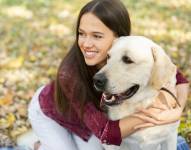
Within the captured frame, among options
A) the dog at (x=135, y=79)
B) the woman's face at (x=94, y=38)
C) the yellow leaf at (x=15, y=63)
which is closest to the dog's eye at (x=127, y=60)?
the dog at (x=135, y=79)

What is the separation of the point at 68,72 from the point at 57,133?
57 cm

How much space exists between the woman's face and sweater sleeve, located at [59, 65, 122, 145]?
0.20 metres

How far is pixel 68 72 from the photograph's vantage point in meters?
3.17

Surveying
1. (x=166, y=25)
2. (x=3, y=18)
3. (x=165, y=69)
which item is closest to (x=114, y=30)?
(x=165, y=69)

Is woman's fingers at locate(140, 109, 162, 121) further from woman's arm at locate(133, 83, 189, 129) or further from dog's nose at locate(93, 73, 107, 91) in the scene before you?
dog's nose at locate(93, 73, 107, 91)

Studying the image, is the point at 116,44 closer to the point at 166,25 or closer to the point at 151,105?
the point at 151,105

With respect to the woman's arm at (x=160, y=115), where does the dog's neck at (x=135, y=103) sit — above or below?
above

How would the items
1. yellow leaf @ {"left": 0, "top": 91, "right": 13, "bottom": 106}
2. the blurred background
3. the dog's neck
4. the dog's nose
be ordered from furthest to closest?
yellow leaf @ {"left": 0, "top": 91, "right": 13, "bottom": 106}
the blurred background
the dog's neck
the dog's nose

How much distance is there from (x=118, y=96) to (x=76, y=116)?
22.6 inches

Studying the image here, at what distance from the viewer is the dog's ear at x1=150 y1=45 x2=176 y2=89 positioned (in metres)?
2.79

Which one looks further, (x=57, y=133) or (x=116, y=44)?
(x=57, y=133)

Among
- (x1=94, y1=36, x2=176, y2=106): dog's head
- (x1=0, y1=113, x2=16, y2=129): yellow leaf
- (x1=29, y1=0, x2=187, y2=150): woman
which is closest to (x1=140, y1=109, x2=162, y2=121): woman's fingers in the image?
(x1=29, y1=0, x2=187, y2=150): woman

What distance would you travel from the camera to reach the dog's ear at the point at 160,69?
2.79m

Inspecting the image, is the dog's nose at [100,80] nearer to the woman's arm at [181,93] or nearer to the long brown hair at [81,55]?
the long brown hair at [81,55]
